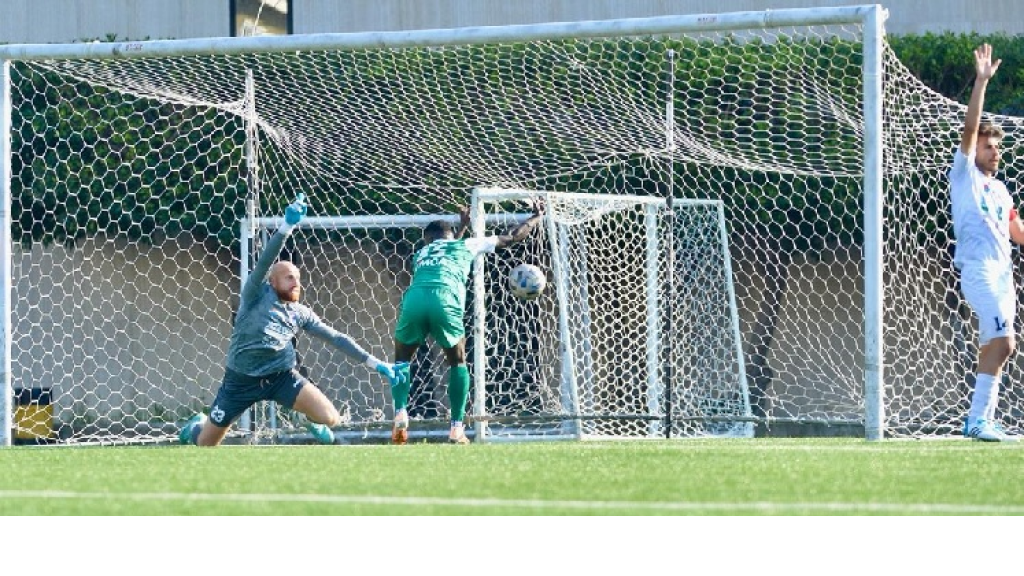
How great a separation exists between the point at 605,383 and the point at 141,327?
5131mm

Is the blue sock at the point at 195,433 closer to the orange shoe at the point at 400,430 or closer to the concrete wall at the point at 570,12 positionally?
the orange shoe at the point at 400,430

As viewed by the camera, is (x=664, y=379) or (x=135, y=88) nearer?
(x=135, y=88)

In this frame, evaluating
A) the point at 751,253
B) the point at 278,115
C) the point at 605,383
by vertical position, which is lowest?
the point at 605,383

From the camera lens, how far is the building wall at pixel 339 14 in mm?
19906

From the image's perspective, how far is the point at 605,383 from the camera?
1555cm

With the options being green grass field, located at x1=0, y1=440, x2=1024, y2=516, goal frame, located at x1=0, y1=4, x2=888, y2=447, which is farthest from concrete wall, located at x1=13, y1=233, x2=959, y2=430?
green grass field, located at x1=0, y1=440, x2=1024, y2=516

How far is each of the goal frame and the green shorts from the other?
1.65m

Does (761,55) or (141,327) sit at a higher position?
(761,55)

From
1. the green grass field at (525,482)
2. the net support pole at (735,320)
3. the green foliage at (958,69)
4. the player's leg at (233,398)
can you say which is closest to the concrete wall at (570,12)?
the green foliage at (958,69)

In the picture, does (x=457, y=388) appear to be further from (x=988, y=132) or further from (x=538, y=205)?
(x=988, y=132)

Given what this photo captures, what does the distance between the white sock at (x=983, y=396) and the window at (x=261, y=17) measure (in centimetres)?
1294
